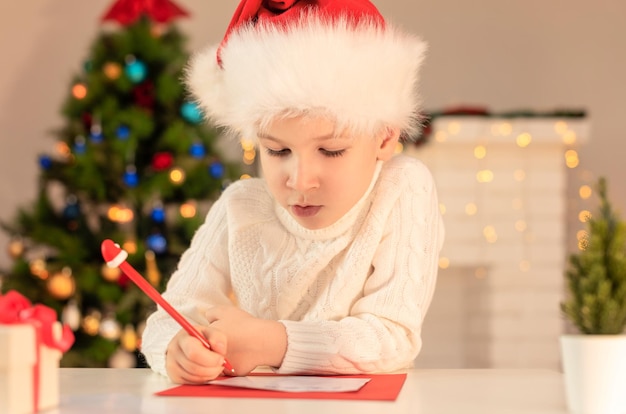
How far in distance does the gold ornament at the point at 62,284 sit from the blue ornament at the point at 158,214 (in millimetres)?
320

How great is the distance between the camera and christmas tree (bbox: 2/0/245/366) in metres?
2.84

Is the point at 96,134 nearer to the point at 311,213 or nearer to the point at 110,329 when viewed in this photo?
the point at 110,329

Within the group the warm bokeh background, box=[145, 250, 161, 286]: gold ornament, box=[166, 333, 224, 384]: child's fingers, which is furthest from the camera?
the warm bokeh background

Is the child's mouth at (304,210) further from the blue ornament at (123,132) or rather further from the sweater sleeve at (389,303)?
the blue ornament at (123,132)

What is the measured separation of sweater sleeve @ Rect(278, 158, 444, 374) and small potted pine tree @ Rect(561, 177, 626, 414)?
38 centimetres

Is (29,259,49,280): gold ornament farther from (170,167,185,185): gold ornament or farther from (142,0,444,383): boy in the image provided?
(142,0,444,383): boy

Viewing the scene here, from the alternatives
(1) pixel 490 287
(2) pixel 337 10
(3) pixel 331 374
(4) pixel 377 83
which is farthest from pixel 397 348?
(1) pixel 490 287

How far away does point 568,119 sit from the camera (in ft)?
10.8

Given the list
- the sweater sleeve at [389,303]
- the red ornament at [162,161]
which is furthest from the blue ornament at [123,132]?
the sweater sleeve at [389,303]

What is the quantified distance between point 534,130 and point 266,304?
225 centimetres

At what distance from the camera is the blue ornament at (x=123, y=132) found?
285 centimetres

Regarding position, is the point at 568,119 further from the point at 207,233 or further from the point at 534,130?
the point at 207,233

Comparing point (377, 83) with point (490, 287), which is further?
point (490, 287)

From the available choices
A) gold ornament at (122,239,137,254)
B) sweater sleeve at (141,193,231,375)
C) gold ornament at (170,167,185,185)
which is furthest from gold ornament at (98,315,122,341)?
sweater sleeve at (141,193,231,375)
